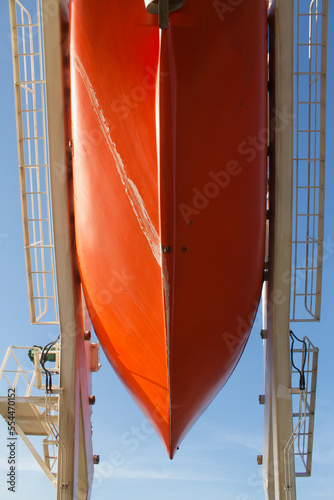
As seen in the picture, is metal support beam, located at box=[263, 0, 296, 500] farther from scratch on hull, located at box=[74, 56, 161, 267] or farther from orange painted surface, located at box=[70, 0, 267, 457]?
scratch on hull, located at box=[74, 56, 161, 267]

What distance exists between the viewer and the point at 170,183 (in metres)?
3.63

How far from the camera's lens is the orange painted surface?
3.66 m

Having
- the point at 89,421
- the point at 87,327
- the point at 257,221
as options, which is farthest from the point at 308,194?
the point at 89,421

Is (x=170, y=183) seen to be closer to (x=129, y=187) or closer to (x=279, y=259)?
(x=129, y=187)

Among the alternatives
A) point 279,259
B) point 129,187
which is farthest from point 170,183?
point 279,259

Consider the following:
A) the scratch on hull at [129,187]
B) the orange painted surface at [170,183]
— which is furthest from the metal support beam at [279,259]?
the scratch on hull at [129,187]

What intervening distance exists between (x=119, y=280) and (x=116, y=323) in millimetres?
382

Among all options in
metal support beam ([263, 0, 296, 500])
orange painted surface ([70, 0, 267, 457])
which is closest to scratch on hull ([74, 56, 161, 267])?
orange painted surface ([70, 0, 267, 457])

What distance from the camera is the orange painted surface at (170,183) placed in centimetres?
366

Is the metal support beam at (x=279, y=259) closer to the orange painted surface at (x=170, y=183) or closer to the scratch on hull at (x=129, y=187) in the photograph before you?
the orange painted surface at (x=170, y=183)

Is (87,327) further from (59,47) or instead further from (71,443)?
(59,47)

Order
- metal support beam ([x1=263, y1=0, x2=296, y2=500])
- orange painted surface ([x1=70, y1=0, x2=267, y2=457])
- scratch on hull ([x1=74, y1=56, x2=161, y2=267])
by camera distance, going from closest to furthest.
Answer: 1. orange painted surface ([x1=70, y1=0, x2=267, y2=457])
2. scratch on hull ([x1=74, y1=56, x2=161, y2=267])
3. metal support beam ([x1=263, y1=0, x2=296, y2=500])

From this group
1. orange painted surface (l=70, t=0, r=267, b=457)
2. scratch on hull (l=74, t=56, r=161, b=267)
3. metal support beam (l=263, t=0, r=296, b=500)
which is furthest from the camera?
metal support beam (l=263, t=0, r=296, b=500)

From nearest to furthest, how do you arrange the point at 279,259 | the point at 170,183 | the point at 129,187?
the point at 170,183
the point at 129,187
the point at 279,259
